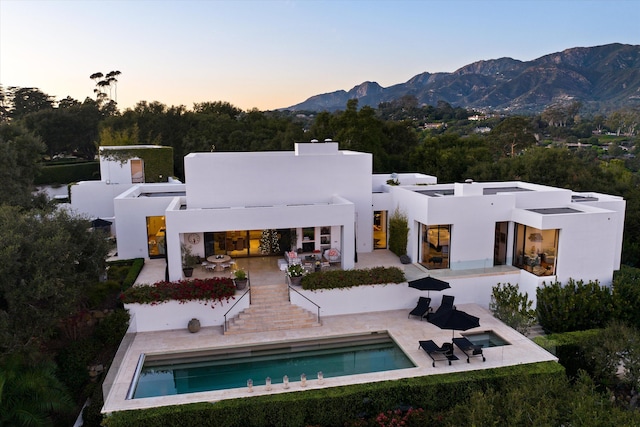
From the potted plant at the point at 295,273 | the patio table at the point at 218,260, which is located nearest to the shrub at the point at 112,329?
the patio table at the point at 218,260

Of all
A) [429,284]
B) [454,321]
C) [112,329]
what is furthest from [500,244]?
[112,329]

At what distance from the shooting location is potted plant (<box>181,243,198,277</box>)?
63.0 ft

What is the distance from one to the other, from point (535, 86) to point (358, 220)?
15677 cm

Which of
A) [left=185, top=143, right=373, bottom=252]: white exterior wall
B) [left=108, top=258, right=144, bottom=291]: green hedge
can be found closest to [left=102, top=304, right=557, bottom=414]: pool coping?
[left=108, top=258, right=144, bottom=291]: green hedge

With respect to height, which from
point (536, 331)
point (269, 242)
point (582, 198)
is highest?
point (582, 198)

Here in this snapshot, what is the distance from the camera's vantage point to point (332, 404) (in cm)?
1202

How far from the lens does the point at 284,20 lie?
117ft

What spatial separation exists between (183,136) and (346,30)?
1004 inches

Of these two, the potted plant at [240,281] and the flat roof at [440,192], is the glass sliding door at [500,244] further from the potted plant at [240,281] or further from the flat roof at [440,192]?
the potted plant at [240,281]

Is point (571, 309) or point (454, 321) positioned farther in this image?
point (571, 309)

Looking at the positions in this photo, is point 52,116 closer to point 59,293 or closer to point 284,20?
point 284,20

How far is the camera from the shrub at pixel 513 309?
650 inches

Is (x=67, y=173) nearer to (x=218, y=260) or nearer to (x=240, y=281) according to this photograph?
(x=218, y=260)

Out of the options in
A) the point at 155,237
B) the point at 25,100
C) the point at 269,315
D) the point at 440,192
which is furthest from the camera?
the point at 25,100
